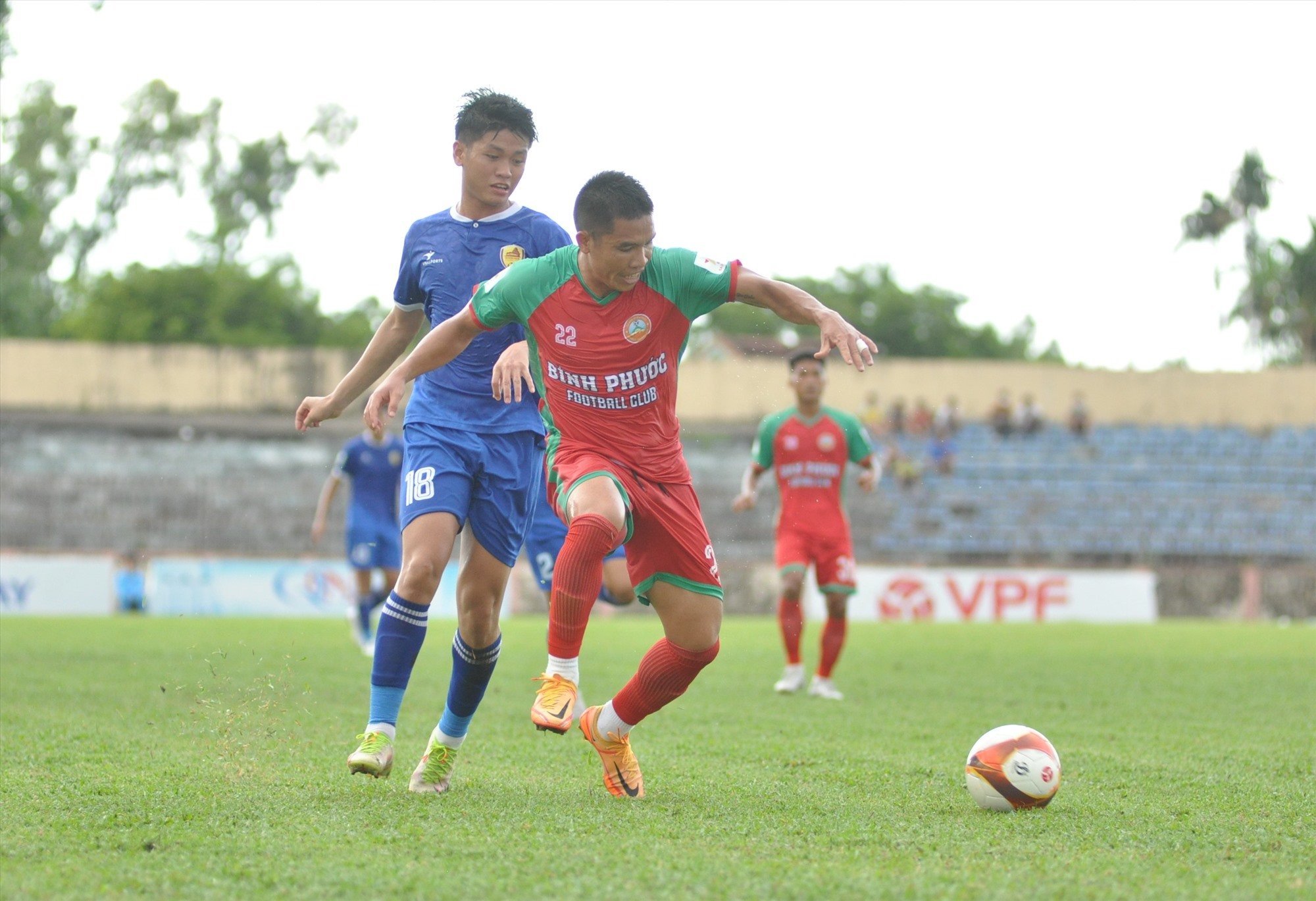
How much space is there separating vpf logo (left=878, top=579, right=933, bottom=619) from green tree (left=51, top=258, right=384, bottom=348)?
29.5m

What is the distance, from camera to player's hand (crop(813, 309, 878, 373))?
4547 millimetres

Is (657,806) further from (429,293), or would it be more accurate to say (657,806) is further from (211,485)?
(211,485)

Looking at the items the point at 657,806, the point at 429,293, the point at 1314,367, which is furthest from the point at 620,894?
the point at 1314,367

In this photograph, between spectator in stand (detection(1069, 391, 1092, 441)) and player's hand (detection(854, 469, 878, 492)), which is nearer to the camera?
player's hand (detection(854, 469, 878, 492))

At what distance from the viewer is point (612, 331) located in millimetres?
4926

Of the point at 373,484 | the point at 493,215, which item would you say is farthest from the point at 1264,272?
the point at 493,215

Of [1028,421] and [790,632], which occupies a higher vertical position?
[1028,421]

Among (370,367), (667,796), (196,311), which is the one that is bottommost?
(667,796)

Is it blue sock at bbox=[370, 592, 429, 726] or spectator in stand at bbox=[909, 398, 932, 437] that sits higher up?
spectator in stand at bbox=[909, 398, 932, 437]

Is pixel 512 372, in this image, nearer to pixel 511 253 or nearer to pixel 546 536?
pixel 511 253

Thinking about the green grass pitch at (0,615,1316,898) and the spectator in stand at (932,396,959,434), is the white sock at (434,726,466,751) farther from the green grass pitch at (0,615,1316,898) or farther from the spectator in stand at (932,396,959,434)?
the spectator in stand at (932,396,959,434)

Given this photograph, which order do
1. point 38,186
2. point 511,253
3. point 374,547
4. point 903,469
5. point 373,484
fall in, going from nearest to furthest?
point 511,253 < point 374,547 < point 373,484 < point 903,469 < point 38,186

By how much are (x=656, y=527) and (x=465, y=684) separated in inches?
39.5

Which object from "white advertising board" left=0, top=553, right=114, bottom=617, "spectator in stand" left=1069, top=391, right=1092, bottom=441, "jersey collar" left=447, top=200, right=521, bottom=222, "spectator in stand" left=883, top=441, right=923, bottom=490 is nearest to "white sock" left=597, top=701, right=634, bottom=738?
"jersey collar" left=447, top=200, right=521, bottom=222
